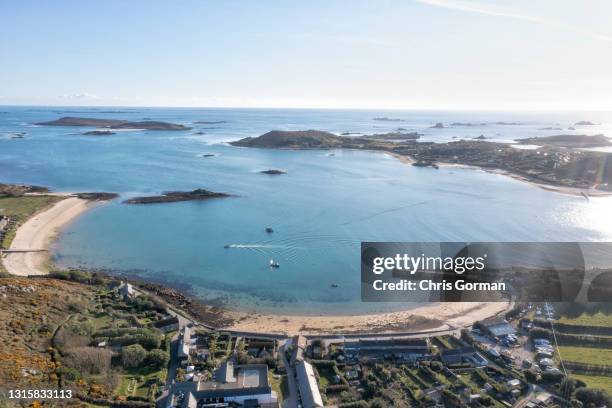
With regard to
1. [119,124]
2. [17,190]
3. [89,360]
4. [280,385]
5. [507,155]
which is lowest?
[280,385]

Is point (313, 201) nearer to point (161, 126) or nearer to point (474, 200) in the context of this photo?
point (474, 200)

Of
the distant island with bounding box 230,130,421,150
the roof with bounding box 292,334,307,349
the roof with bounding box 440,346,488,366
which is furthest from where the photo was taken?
the distant island with bounding box 230,130,421,150

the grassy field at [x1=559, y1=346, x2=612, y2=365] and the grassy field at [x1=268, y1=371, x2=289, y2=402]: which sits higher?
the grassy field at [x1=559, y1=346, x2=612, y2=365]

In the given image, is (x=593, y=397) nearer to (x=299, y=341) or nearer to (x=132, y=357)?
(x=299, y=341)

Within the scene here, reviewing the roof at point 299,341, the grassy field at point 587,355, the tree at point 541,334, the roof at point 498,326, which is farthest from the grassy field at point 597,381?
the roof at point 299,341

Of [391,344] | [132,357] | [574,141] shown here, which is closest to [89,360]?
[132,357]

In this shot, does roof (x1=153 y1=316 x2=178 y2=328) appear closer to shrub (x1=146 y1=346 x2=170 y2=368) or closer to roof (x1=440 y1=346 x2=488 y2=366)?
shrub (x1=146 y1=346 x2=170 y2=368)

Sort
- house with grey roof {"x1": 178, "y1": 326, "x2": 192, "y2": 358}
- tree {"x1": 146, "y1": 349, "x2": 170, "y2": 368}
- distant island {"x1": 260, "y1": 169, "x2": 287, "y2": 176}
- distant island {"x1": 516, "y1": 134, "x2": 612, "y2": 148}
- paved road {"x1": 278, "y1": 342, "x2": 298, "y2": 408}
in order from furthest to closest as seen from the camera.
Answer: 1. distant island {"x1": 516, "y1": 134, "x2": 612, "y2": 148}
2. distant island {"x1": 260, "y1": 169, "x2": 287, "y2": 176}
3. house with grey roof {"x1": 178, "y1": 326, "x2": 192, "y2": 358}
4. tree {"x1": 146, "y1": 349, "x2": 170, "y2": 368}
5. paved road {"x1": 278, "y1": 342, "x2": 298, "y2": 408}

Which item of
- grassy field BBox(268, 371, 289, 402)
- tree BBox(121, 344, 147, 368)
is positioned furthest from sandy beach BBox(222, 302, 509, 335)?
tree BBox(121, 344, 147, 368)
